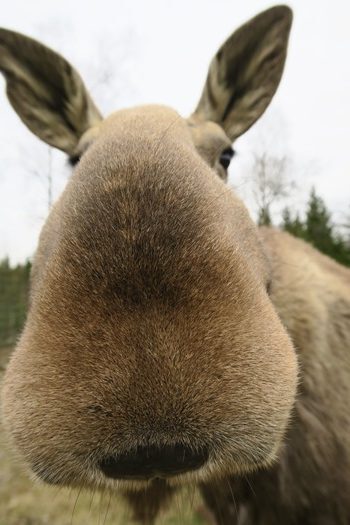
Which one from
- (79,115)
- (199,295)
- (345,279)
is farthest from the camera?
(345,279)

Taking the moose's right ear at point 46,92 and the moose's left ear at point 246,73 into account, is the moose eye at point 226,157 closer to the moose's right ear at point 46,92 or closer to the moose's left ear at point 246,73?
the moose's left ear at point 246,73

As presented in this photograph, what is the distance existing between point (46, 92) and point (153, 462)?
3321mm

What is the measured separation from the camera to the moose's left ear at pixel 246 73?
11.4ft

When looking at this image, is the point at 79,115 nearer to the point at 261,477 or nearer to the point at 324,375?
the point at 324,375

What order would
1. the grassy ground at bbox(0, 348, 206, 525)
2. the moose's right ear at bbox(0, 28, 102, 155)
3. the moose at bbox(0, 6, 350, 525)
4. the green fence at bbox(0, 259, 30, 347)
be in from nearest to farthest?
the moose at bbox(0, 6, 350, 525), the moose's right ear at bbox(0, 28, 102, 155), the grassy ground at bbox(0, 348, 206, 525), the green fence at bbox(0, 259, 30, 347)

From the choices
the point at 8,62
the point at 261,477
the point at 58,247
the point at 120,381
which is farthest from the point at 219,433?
the point at 8,62

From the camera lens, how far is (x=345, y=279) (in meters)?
4.22

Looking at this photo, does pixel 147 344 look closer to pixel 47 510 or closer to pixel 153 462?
pixel 153 462

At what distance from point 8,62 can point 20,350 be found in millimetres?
2751

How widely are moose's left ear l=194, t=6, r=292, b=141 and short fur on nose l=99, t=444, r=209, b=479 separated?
2.85 m

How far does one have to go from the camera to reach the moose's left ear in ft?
11.4

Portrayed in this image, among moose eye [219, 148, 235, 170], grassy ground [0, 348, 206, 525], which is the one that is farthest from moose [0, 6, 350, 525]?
grassy ground [0, 348, 206, 525]

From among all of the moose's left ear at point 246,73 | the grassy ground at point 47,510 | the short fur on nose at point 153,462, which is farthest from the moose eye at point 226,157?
the grassy ground at point 47,510

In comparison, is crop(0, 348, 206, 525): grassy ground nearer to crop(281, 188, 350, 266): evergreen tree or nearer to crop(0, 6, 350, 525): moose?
crop(0, 6, 350, 525): moose
